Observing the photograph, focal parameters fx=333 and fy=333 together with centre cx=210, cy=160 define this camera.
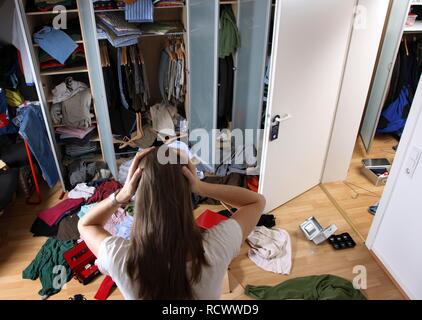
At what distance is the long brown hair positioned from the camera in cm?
102

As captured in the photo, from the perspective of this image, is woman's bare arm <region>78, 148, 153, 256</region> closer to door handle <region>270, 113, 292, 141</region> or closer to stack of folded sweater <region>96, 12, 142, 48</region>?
door handle <region>270, 113, 292, 141</region>

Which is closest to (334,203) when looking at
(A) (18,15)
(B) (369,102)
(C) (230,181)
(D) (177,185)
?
(C) (230,181)

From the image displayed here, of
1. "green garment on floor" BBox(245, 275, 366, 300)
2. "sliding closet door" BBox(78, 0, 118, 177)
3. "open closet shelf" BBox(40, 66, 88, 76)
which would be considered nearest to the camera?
"green garment on floor" BBox(245, 275, 366, 300)

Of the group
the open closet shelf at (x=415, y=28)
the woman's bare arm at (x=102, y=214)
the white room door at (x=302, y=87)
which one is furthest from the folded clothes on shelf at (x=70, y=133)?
the open closet shelf at (x=415, y=28)

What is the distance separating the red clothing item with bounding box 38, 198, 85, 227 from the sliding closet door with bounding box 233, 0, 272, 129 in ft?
6.04

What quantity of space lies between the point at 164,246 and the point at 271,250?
71.3 inches

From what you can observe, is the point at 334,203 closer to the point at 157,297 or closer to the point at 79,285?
the point at 79,285

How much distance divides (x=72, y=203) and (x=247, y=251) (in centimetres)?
168

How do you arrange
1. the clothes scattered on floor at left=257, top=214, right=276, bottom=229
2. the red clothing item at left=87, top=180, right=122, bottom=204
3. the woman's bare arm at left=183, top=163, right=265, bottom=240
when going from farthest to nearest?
the red clothing item at left=87, top=180, right=122, bottom=204 < the clothes scattered on floor at left=257, top=214, right=276, bottom=229 < the woman's bare arm at left=183, top=163, right=265, bottom=240

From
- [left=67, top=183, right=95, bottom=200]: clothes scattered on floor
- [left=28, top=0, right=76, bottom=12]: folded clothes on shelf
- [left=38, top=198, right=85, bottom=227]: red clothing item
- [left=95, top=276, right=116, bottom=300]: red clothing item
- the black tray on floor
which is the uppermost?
[left=28, top=0, right=76, bottom=12]: folded clothes on shelf

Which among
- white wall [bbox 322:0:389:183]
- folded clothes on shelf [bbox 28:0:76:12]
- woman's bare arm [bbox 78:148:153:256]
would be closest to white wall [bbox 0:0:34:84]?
folded clothes on shelf [bbox 28:0:76:12]

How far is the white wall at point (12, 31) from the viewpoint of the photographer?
2.96 meters
